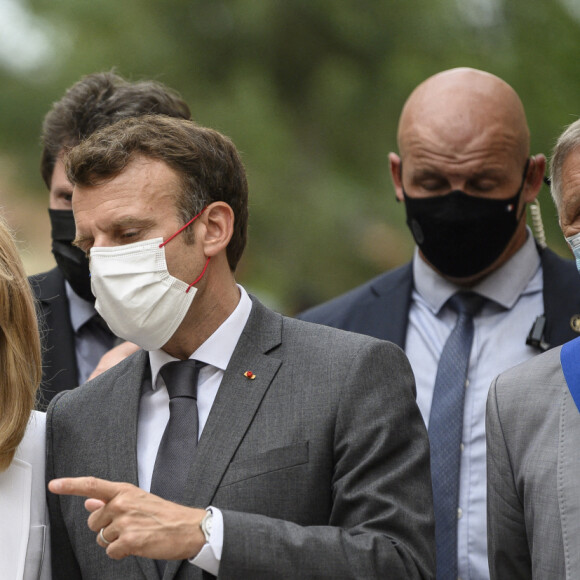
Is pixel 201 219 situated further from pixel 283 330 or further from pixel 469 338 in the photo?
pixel 469 338

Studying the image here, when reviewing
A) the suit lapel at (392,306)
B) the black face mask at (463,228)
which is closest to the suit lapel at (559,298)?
the black face mask at (463,228)

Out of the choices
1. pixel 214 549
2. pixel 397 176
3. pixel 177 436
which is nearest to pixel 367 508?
pixel 214 549

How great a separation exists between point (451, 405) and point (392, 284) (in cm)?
71

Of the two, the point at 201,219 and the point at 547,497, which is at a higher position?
the point at 201,219

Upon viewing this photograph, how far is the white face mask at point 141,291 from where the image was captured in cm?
300

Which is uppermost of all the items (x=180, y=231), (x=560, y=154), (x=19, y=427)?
(x=560, y=154)

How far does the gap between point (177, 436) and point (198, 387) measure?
175 mm

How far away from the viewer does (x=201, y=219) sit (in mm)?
3141

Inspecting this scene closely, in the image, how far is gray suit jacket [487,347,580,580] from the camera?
8.80ft

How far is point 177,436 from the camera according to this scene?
292 cm

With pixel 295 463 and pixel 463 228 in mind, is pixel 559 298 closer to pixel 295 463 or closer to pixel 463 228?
pixel 463 228

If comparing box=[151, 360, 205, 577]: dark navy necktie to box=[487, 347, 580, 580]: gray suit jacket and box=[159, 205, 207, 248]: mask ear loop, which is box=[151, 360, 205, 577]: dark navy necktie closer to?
box=[159, 205, 207, 248]: mask ear loop

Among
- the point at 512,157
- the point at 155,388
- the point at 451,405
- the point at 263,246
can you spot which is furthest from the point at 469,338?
the point at 263,246

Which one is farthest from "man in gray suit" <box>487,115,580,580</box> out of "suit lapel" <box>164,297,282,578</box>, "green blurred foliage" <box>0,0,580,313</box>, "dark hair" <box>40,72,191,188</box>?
"green blurred foliage" <box>0,0,580,313</box>
